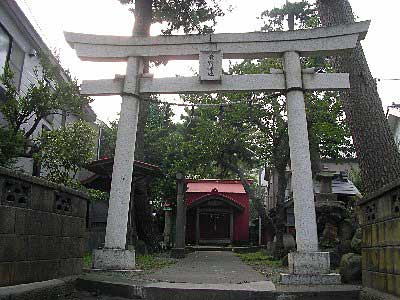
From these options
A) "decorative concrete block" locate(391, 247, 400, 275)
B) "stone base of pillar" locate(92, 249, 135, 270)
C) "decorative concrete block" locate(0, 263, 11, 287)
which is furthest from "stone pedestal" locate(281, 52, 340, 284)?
"decorative concrete block" locate(0, 263, 11, 287)

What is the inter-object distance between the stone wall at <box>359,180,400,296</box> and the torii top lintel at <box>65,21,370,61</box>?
385cm

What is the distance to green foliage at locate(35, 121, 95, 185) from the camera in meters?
11.3

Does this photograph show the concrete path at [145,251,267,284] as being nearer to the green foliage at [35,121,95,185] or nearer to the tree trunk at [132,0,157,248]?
the green foliage at [35,121,95,185]

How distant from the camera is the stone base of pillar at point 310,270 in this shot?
22.8ft

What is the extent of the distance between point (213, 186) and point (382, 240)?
86.2 ft

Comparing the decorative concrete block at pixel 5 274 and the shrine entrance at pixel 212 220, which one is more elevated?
the shrine entrance at pixel 212 220

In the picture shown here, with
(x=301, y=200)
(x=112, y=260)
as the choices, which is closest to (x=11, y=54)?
(x=112, y=260)

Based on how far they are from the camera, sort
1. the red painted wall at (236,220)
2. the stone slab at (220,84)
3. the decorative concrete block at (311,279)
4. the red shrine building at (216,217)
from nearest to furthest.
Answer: the decorative concrete block at (311,279) → the stone slab at (220,84) → the red shrine building at (216,217) → the red painted wall at (236,220)

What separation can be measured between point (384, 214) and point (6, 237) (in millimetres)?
4971

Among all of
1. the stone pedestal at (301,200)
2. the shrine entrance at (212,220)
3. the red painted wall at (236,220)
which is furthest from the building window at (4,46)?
the red painted wall at (236,220)

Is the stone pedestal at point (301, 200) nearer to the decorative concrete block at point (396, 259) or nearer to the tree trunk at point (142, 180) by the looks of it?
the decorative concrete block at point (396, 259)

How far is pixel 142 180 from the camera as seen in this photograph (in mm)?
15445

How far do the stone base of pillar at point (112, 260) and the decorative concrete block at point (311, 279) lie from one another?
3.23 m

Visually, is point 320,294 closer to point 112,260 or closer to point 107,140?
point 112,260
